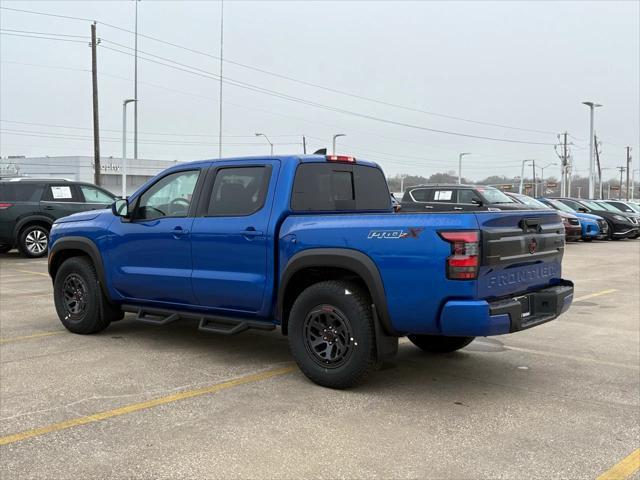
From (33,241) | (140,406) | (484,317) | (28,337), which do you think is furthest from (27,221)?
(484,317)

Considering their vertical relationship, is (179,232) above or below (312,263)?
above

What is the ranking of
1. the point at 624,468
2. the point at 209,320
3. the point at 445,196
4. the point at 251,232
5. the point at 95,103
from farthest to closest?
the point at 95,103 → the point at 445,196 → the point at 209,320 → the point at 251,232 → the point at 624,468

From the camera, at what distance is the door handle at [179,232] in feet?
19.6

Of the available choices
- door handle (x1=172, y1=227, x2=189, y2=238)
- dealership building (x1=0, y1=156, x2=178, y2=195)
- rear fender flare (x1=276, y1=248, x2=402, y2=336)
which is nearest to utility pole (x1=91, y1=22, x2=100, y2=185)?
door handle (x1=172, y1=227, x2=189, y2=238)

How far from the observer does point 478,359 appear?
6195mm

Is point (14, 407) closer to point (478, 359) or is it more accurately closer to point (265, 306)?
point (265, 306)

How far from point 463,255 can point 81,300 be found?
4443 mm

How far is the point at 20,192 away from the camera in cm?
1546

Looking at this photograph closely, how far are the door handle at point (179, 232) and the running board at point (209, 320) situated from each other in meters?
0.75

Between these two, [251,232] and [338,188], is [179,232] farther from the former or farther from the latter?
[338,188]

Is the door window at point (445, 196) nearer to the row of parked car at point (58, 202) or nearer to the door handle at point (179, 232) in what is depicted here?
the row of parked car at point (58, 202)

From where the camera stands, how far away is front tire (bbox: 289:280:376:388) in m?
4.87

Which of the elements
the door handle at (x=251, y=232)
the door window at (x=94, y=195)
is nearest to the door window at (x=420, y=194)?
the door window at (x=94, y=195)

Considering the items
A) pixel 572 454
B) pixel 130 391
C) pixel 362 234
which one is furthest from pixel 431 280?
pixel 130 391
